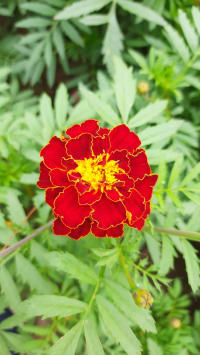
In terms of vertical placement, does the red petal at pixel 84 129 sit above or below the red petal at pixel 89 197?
above

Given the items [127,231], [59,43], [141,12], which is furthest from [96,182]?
[59,43]

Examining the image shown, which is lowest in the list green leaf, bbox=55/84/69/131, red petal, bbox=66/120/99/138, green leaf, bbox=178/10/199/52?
red petal, bbox=66/120/99/138

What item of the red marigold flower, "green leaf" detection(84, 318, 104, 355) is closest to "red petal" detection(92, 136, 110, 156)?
the red marigold flower

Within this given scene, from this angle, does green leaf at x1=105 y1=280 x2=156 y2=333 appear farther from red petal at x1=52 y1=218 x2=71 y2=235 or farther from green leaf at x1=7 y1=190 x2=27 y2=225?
green leaf at x1=7 y1=190 x2=27 y2=225

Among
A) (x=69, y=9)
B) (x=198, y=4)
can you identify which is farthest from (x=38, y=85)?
(x=198, y=4)

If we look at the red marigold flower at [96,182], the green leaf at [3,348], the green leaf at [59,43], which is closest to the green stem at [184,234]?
the red marigold flower at [96,182]

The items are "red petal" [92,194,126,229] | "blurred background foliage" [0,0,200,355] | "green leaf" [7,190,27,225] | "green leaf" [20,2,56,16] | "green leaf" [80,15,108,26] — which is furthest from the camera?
"green leaf" [20,2,56,16]

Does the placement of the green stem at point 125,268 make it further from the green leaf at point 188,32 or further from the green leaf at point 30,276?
the green leaf at point 188,32
